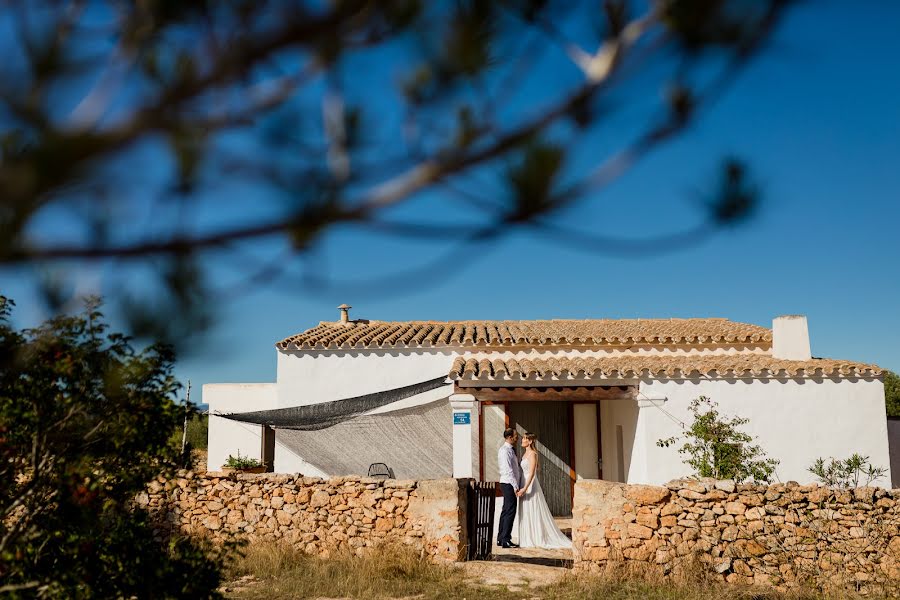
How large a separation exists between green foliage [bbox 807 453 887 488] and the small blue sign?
4.48 meters

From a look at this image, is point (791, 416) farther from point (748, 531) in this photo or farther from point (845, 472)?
point (748, 531)

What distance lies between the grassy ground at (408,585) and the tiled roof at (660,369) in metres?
3.83

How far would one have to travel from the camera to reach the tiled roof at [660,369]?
11070mm

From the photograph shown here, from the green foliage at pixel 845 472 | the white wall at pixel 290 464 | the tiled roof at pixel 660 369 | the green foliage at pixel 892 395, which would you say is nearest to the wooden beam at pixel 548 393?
the tiled roof at pixel 660 369

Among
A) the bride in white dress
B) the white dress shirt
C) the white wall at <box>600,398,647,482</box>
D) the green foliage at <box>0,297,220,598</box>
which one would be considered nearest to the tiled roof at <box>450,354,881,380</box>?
the white wall at <box>600,398,647,482</box>

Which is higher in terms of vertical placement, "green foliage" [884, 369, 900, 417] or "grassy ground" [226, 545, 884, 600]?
"green foliage" [884, 369, 900, 417]

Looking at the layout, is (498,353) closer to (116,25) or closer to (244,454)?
(244,454)

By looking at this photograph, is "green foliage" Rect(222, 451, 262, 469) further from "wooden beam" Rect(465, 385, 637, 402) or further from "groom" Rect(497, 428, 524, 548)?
"groom" Rect(497, 428, 524, 548)

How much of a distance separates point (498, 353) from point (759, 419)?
15.2ft

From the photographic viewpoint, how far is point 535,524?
9.15 meters

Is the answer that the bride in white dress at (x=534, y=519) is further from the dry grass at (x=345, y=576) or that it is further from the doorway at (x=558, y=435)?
the doorway at (x=558, y=435)

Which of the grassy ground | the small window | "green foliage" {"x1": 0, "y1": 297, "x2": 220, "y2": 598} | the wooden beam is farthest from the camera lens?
the small window

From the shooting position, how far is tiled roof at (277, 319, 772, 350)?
13.7m

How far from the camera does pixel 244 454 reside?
47.6 ft
